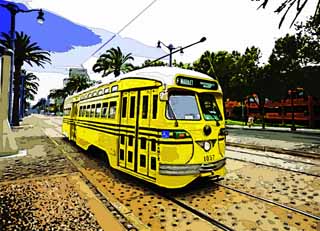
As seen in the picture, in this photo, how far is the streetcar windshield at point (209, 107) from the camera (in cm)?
755

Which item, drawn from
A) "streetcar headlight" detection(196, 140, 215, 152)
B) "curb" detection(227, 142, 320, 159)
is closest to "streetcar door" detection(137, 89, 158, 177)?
"streetcar headlight" detection(196, 140, 215, 152)

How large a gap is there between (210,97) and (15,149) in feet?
31.6

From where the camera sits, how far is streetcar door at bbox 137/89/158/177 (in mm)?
7145

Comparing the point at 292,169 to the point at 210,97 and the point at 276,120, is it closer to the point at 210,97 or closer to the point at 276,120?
the point at 210,97

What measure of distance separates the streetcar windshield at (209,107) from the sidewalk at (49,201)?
11.1ft

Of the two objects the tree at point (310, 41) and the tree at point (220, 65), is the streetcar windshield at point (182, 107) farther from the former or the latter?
the tree at point (220, 65)

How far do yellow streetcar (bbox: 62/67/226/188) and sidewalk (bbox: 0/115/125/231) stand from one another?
58.6 inches

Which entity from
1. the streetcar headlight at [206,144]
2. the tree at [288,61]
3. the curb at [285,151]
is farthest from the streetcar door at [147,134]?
the tree at [288,61]

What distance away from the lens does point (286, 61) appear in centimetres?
3334

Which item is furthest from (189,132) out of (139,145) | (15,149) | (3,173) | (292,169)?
(15,149)

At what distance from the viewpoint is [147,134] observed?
290 inches

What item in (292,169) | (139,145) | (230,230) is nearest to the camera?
(230,230)

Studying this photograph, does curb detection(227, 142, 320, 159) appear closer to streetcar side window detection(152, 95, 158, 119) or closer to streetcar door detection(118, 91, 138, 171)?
streetcar door detection(118, 91, 138, 171)

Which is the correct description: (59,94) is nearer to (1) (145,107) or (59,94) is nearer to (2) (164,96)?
(1) (145,107)
